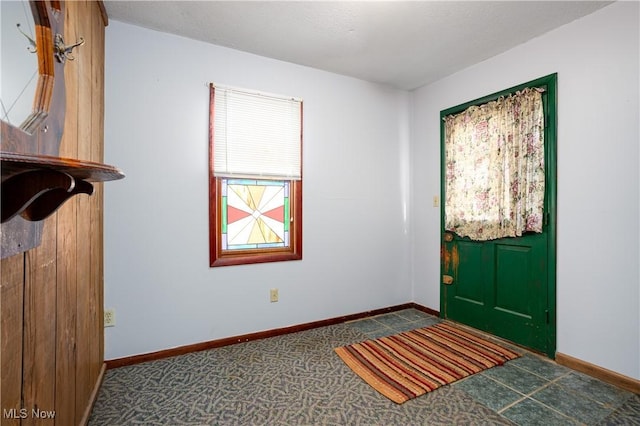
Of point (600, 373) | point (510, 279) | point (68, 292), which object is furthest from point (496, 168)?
point (68, 292)

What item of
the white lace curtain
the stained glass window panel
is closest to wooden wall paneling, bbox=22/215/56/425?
the stained glass window panel

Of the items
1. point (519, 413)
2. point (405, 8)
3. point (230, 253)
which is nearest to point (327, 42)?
point (405, 8)

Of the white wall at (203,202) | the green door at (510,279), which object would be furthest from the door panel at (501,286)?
the white wall at (203,202)

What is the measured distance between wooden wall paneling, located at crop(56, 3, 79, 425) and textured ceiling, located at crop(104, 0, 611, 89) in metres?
0.92

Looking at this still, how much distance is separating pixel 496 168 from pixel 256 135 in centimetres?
212

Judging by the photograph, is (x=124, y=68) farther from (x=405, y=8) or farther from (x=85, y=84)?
(x=405, y=8)

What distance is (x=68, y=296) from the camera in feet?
4.42

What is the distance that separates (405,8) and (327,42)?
67cm

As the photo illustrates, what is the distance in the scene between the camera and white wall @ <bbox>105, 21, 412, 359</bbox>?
2.24 m

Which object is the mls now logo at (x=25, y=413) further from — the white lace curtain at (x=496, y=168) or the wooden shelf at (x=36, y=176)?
the white lace curtain at (x=496, y=168)

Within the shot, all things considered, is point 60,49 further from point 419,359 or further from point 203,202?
point 419,359

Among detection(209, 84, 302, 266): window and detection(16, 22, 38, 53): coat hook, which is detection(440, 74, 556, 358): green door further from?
detection(16, 22, 38, 53): coat hook

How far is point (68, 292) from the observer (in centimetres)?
135

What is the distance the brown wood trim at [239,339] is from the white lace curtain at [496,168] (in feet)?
3.76
